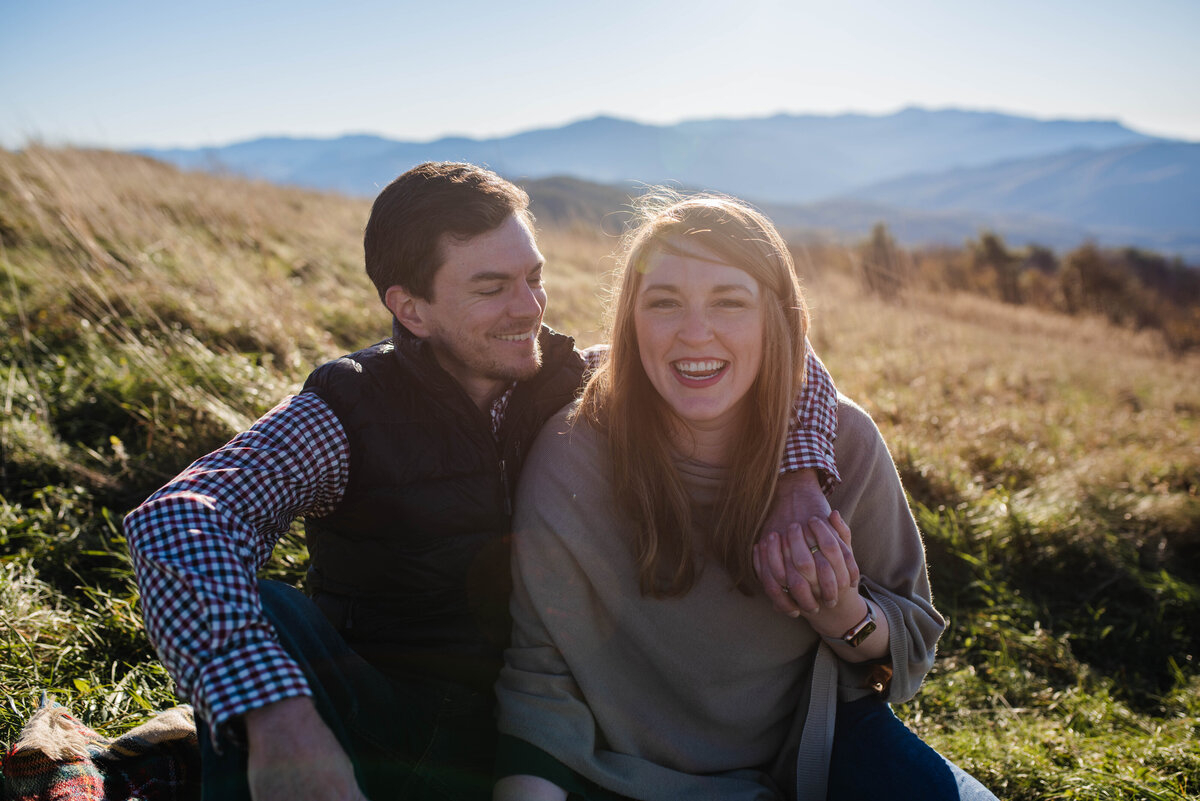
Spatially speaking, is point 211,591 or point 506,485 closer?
point 211,591

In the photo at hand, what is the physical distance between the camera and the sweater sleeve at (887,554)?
6.34 ft

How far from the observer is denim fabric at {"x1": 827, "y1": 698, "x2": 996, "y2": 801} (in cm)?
172

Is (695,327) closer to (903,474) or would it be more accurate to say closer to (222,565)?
(222,565)

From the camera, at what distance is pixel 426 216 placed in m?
2.17

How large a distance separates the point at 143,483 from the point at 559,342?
2451 millimetres

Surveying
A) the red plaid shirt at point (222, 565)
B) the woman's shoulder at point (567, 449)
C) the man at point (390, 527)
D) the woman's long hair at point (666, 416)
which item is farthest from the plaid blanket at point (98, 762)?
the woman's long hair at point (666, 416)

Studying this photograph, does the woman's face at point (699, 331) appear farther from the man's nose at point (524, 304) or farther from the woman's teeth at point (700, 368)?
the man's nose at point (524, 304)

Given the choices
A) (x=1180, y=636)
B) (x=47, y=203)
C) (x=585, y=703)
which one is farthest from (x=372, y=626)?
(x=47, y=203)

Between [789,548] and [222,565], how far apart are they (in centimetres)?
130

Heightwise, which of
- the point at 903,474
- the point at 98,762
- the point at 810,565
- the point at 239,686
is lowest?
the point at 98,762

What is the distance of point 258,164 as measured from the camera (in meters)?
10.9

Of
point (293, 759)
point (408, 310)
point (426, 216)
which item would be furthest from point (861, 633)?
point (426, 216)

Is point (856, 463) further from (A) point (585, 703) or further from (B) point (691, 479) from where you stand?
(A) point (585, 703)

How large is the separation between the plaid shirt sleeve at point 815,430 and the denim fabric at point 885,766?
66 centimetres
